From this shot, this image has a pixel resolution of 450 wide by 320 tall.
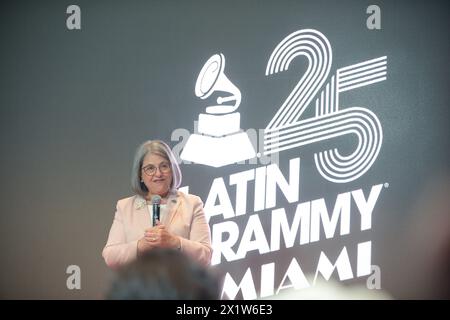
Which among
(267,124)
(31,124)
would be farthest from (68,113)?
(267,124)

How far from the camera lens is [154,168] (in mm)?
4609

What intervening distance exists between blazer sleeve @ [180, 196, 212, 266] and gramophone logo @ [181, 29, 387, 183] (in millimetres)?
352

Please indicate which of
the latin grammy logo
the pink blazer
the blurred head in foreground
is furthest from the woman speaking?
the blurred head in foreground

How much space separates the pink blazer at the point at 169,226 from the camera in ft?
15.0

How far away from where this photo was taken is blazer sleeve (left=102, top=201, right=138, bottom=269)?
4.56 m

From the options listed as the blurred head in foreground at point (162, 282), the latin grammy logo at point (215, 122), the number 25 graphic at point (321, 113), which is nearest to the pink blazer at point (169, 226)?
the latin grammy logo at point (215, 122)

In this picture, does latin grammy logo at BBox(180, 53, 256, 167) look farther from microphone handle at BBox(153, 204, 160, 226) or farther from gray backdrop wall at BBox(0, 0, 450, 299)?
microphone handle at BBox(153, 204, 160, 226)

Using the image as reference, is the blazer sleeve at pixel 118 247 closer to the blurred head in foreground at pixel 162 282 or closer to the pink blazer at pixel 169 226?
the pink blazer at pixel 169 226

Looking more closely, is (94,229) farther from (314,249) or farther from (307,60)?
(307,60)

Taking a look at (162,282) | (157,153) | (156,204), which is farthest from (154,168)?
(162,282)

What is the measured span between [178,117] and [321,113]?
0.99 m

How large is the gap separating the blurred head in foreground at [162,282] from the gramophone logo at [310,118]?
11.1 ft

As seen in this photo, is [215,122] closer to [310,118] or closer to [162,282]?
[310,118]

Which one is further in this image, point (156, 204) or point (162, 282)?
point (156, 204)
